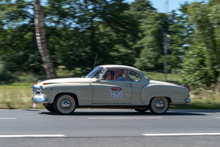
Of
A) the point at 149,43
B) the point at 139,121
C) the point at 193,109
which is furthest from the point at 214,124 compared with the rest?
the point at 149,43

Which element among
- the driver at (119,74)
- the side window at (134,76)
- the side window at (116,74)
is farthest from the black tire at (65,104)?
the side window at (134,76)

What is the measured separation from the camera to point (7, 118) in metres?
10.0

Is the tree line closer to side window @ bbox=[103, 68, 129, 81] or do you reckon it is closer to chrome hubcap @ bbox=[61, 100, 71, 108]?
side window @ bbox=[103, 68, 129, 81]

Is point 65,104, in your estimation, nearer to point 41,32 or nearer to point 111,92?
point 111,92

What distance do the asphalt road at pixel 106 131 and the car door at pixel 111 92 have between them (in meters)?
0.71

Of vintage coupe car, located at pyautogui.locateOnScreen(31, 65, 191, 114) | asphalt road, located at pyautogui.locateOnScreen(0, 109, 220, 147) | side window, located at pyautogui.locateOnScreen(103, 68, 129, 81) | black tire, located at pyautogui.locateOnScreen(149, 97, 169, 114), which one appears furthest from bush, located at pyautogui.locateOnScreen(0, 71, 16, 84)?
black tire, located at pyautogui.locateOnScreen(149, 97, 169, 114)

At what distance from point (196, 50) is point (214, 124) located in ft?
37.1

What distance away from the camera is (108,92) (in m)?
11.3

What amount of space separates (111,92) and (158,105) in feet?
5.76

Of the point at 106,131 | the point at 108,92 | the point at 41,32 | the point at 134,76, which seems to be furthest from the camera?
the point at 41,32

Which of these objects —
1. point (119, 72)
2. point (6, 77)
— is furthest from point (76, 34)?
point (119, 72)

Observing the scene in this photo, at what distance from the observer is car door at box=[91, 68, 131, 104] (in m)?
11.2

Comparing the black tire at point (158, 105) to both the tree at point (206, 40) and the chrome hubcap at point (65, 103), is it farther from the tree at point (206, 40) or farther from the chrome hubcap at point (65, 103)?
the tree at point (206, 40)

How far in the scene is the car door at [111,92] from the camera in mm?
11188
